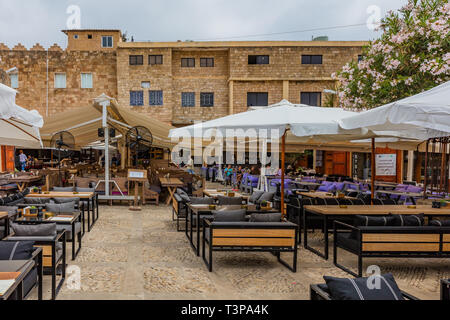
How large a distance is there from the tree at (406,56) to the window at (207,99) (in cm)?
1804

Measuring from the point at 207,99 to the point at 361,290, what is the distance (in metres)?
25.1

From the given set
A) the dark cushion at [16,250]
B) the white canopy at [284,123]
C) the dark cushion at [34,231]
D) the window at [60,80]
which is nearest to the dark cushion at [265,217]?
the white canopy at [284,123]

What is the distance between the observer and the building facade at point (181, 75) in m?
26.0

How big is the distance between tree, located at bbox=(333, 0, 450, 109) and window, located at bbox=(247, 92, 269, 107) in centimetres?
1682

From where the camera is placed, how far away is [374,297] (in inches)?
98.4

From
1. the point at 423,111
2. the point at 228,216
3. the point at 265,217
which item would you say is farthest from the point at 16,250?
the point at 423,111

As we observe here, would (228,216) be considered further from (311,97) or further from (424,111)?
(311,97)

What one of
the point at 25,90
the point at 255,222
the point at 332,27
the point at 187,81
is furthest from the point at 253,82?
the point at 255,222

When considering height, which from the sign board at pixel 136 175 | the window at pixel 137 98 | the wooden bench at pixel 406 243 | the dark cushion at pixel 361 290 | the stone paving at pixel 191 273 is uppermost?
the window at pixel 137 98

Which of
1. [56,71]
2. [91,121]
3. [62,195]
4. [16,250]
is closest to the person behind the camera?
[16,250]

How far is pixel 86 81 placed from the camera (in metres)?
26.8

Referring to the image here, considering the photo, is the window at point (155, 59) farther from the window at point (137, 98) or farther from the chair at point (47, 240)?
the chair at point (47, 240)

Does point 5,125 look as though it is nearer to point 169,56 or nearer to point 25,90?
point 169,56

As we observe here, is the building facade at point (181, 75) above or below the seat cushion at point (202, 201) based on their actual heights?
above
